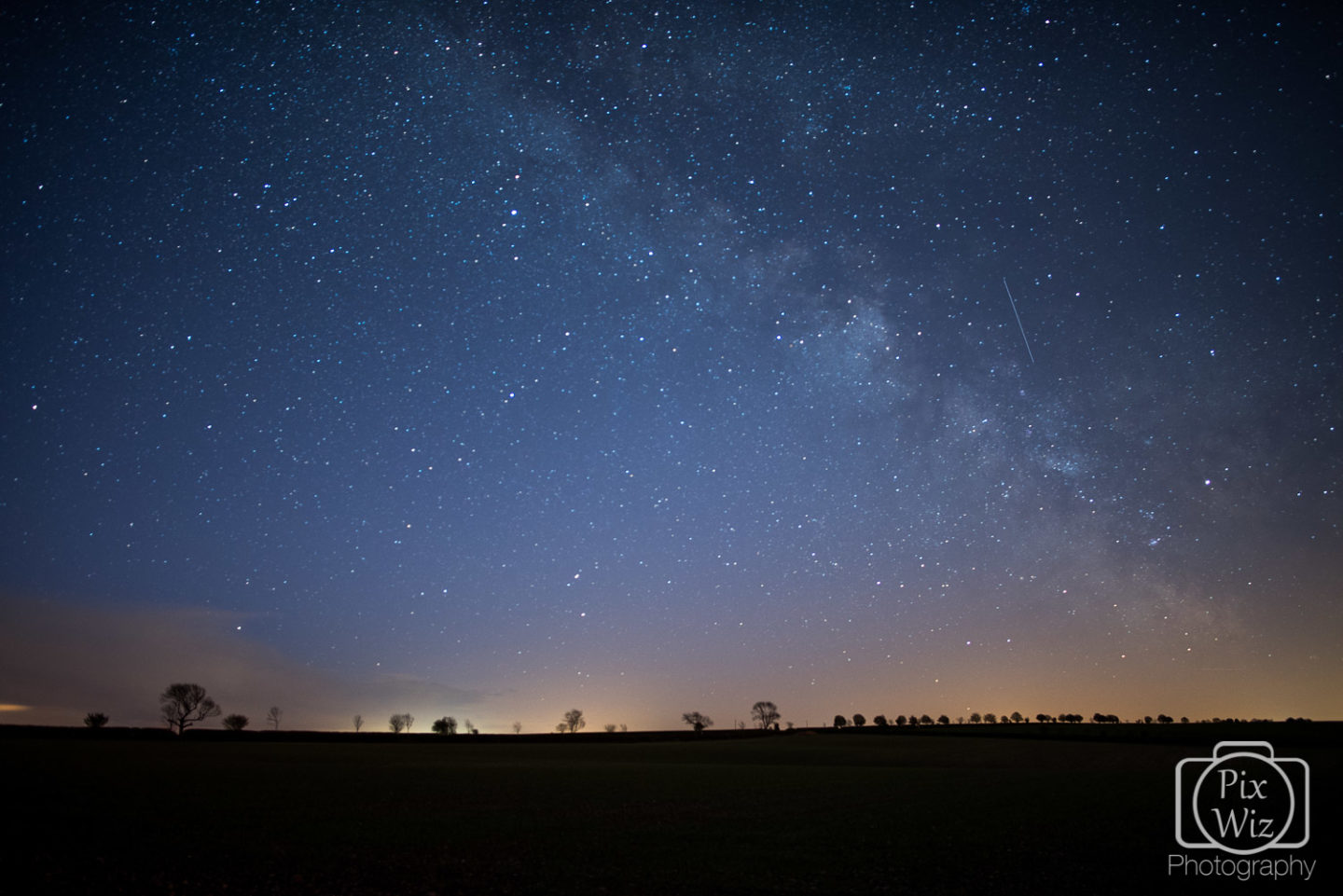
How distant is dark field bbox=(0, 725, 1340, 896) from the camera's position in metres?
13.4

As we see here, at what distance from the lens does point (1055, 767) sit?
4478cm

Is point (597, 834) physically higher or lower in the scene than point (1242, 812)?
higher

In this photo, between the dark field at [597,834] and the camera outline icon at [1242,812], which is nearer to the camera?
the dark field at [597,834]

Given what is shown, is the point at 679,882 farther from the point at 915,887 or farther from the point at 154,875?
the point at 154,875

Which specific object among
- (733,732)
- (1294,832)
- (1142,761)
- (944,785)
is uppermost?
(1294,832)

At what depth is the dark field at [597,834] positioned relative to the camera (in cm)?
1337

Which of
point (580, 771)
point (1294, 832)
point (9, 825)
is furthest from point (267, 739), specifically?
point (1294, 832)

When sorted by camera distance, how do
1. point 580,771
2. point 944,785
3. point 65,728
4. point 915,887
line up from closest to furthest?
1. point 915,887
2. point 944,785
3. point 580,771
4. point 65,728

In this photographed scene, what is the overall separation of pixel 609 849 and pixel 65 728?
120859 millimetres

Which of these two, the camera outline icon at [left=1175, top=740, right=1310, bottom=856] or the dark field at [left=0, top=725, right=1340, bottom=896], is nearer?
the dark field at [left=0, top=725, right=1340, bottom=896]

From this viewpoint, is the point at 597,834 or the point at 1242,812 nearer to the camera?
the point at 597,834

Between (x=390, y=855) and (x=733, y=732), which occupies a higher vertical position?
(x=390, y=855)

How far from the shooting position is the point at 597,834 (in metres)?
18.7

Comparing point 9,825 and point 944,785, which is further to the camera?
point 944,785
